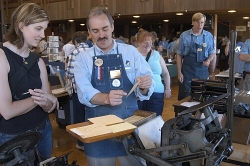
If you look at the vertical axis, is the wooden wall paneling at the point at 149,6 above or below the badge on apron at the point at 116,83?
above

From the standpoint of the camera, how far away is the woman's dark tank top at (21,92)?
141 cm

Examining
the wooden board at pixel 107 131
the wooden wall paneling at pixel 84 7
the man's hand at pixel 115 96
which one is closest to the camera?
the wooden board at pixel 107 131

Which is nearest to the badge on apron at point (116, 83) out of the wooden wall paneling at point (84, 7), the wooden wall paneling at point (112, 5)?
the wooden wall paneling at point (112, 5)

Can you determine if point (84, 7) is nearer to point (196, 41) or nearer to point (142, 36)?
point (196, 41)

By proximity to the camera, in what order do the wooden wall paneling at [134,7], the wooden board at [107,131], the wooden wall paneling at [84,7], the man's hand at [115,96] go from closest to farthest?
1. the wooden board at [107,131]
2. the man's hand at [115,96]
3. the wooden wall paneling at [134,7]
4. the wooden wall paneling at [84,7]

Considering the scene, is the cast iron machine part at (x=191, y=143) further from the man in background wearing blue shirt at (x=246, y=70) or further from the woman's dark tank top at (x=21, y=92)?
the man in background wearing blue shirt at (x=246, y=70)

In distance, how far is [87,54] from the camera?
153 centimetres

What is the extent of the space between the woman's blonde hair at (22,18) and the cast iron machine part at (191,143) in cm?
76

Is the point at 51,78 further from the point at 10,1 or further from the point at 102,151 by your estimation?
the point at 10,1

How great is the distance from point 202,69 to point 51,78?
86.9 inches

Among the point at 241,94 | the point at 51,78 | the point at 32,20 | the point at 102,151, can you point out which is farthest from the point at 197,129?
the point at 51,78

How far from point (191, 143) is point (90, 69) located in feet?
2.20

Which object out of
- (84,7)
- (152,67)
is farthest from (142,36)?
(84,7)

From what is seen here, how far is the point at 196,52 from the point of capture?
338cm
